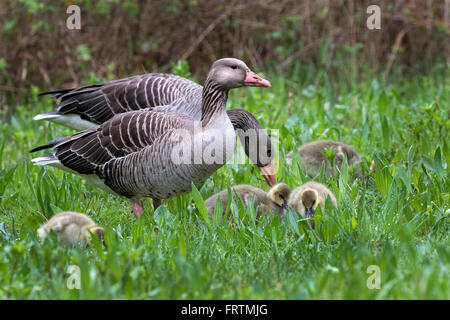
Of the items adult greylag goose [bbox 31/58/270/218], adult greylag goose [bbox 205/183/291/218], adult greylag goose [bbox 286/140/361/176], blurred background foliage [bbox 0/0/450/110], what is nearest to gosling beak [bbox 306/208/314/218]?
adult greylag goose [bbox 205/183/291/218]

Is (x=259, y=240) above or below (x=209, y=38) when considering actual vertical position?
below

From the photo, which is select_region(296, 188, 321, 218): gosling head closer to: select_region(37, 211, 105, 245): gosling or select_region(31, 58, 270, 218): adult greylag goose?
select_region(31, 58, 270, 218): adult greylag goose

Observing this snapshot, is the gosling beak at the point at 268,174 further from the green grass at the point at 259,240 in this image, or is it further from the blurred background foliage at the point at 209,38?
the blurred background foliage at the point at 209,38

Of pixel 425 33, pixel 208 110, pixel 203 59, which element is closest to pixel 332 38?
pixel 425 33

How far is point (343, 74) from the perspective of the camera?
1040 centimetres

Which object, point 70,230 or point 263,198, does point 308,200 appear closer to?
point 263,198

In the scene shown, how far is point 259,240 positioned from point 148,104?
220 centimetres

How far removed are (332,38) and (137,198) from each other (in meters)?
6.37

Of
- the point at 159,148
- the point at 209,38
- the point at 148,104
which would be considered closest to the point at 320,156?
the point at 148,104

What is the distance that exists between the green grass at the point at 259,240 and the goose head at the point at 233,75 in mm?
1014

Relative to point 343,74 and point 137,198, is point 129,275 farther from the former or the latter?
point 343,74

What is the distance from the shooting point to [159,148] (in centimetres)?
521

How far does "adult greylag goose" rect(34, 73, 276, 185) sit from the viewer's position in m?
6.11

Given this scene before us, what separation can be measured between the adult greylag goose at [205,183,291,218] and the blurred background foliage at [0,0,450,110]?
5.00 meters
